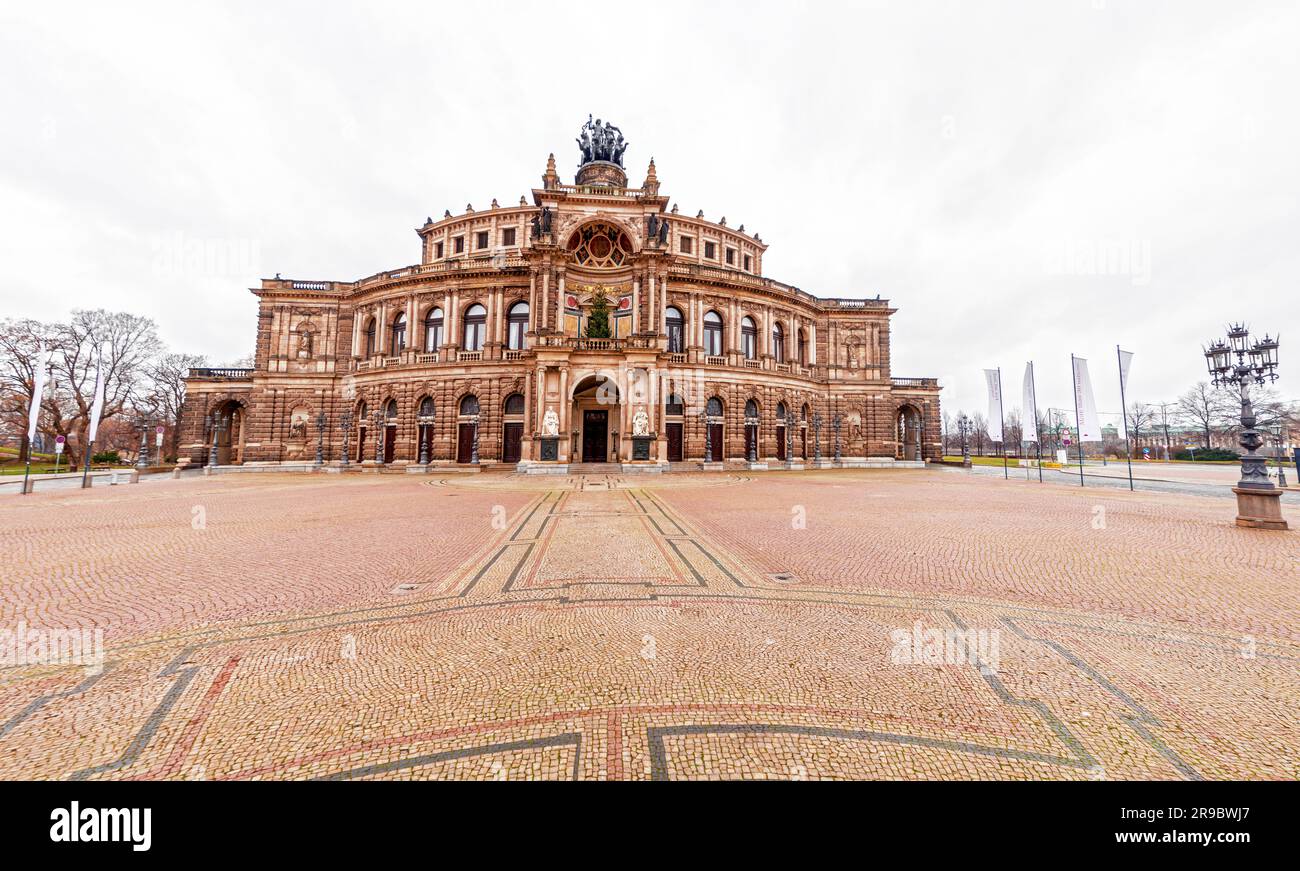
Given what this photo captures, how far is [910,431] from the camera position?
41.1m

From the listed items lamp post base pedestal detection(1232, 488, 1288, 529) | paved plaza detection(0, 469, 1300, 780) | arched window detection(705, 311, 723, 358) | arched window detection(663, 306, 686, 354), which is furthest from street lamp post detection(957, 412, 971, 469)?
paved plaza detection(0, 469, 1300, 780)

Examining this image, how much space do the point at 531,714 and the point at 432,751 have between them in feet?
1.95

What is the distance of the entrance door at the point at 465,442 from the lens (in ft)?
102

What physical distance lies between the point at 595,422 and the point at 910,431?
2997 centimetres

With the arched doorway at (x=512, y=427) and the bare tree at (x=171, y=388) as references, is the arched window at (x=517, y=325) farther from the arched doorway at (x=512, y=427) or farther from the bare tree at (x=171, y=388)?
the bare tree at (x=171, y=388)

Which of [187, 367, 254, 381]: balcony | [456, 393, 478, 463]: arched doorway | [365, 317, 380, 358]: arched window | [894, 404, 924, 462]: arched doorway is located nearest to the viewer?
[456, 393, 478, 463]: arched doorway

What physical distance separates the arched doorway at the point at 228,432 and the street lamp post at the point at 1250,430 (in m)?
51.4

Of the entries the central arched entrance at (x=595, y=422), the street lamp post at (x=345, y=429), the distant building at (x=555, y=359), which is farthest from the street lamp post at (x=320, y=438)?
the central arched entrance at (x=595, y=422)

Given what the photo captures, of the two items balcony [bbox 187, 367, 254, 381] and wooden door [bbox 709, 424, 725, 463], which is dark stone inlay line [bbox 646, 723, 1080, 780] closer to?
wooden door [bbox 709, 424, 725, 463]

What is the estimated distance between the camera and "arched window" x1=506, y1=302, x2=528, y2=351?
105 feet

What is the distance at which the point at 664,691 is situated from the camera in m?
3.08

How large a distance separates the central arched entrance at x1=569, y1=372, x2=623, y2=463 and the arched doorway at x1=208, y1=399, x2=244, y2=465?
27.4m

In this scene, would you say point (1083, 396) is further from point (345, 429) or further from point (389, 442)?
point (345, 429)

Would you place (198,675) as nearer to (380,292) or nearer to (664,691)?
(664,691)
